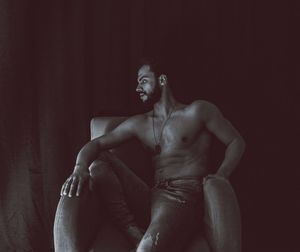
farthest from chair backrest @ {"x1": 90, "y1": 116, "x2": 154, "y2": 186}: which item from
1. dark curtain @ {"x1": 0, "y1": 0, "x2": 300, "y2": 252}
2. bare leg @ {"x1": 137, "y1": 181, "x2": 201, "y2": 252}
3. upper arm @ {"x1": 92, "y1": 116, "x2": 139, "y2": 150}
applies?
bare leg @ {"x1": 137, "y1": 181, "x2": 201, "y2": 252}

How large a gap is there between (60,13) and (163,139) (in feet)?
3.47

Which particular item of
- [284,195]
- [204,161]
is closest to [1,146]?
[204,161]

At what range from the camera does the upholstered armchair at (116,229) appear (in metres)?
1.80

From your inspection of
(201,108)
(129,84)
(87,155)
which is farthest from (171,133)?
(129,84)

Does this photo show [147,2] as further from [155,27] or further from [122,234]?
[122,234]

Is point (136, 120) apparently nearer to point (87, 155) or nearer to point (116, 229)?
point (87, 155)

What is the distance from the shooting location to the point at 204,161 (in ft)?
7.30

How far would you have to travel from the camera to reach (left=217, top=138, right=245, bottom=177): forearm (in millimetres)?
2064

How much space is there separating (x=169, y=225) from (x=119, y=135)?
2.02 ft

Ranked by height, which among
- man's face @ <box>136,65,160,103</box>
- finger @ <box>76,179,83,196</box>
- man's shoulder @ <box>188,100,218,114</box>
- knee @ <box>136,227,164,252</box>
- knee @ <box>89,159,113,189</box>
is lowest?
knee @ <box>136,227,164,252</box>

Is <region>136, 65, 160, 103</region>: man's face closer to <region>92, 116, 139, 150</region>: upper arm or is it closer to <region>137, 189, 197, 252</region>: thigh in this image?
<region>92, 116, 139, 150</region>: upper arm

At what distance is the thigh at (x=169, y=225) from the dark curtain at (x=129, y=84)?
81 cm

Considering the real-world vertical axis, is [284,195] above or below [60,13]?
below

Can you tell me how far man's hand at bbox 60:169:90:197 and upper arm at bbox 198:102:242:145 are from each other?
0.62 m
